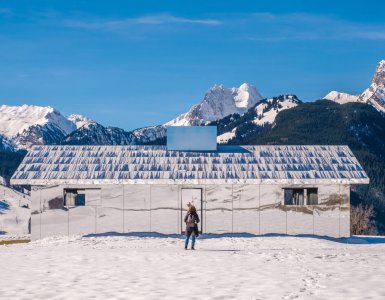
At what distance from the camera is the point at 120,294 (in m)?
17.0

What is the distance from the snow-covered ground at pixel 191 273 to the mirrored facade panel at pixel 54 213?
6.23m

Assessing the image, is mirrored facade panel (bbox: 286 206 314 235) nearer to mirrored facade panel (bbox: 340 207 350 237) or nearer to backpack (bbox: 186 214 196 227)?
mirrored facade panel (bbox: 340 207 350 237)

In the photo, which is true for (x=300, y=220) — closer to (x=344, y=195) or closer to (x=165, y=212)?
(x=344, y=195)

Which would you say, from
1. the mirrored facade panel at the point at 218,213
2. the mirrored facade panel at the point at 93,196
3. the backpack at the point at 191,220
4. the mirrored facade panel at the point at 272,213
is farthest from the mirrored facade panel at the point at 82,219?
the backpack at the point at 191,220

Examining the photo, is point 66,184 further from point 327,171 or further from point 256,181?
point 327,171

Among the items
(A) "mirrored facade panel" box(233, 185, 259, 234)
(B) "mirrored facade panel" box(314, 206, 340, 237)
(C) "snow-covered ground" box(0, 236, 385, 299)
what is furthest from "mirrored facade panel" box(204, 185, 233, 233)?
(C) "snow-covered ground" box(0, 236, 385, 299)

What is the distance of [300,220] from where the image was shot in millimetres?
39062

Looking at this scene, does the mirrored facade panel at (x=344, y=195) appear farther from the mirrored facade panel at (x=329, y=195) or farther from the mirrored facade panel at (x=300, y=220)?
the mirrored facade panel at (x=300, y=220)

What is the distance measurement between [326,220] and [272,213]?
10.4ft

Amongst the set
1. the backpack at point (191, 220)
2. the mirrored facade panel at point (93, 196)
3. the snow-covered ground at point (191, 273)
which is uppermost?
the mirrored facade panel at point (93, 196)

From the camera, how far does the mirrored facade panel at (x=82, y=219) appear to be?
3875 centimetres

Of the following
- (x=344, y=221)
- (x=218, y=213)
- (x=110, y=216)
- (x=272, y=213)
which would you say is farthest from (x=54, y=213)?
(x=344, y=221)

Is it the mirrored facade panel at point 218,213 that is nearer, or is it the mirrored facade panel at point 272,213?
the mirrored facade panel at point 218,213

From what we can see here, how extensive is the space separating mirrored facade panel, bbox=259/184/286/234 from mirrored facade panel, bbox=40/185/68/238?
11.0 metres
